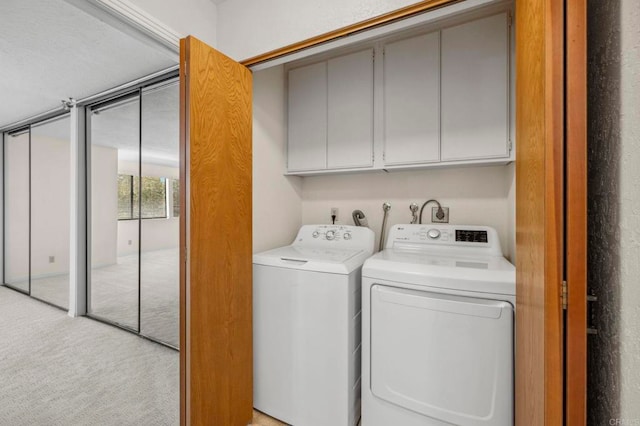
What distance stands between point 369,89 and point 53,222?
467cm

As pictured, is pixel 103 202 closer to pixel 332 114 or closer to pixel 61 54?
pixel 61 54

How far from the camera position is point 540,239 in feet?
2.49

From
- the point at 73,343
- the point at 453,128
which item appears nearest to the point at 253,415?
the point at 73,343

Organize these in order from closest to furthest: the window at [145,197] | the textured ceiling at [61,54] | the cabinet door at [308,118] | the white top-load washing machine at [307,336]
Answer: the white top-load washing machine at [307,336] < the textured ceiling at [61,54] < the cabinet door at [308,118] < the window at [145,197]

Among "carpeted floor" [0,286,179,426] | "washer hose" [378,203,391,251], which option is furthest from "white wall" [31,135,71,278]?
"washer hose" [378,203,391,251]

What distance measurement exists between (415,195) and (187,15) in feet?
6.07

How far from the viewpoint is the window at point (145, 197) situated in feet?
9.43

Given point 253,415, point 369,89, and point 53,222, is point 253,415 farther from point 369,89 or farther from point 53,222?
point 53,222

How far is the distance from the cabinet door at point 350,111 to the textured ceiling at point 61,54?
1135 mm

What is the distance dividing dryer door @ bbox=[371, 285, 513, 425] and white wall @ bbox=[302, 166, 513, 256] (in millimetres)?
825

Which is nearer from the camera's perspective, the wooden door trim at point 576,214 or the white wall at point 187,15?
the wooden door trim at point 576,214

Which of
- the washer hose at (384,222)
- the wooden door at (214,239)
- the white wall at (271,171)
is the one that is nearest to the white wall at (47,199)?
the white wall at (271,171)

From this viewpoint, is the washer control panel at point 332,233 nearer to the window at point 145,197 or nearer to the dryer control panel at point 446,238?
the dryer control panel at point 446,238

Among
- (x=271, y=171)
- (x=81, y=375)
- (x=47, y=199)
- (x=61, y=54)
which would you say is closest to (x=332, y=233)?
(x=271, y=171)
